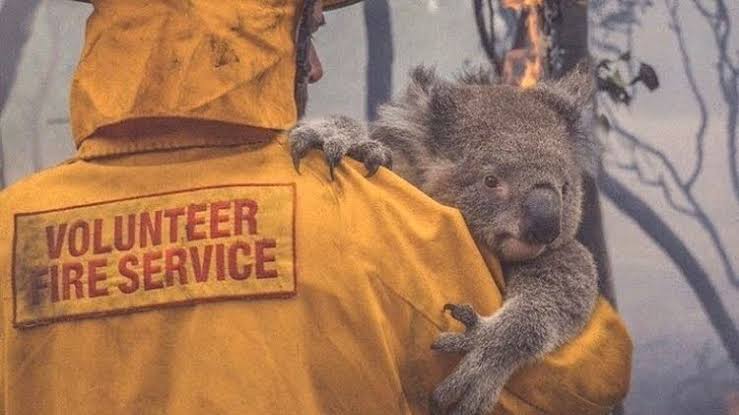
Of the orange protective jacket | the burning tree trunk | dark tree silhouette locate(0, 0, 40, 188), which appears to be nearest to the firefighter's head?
A: the orange protective jacket

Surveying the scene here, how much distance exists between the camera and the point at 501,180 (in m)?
1.35

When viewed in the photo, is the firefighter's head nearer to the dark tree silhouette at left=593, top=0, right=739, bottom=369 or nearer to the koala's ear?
the koala's ear

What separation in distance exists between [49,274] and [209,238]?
0.17 meters

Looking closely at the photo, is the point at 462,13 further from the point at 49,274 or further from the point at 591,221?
the point at 49,274

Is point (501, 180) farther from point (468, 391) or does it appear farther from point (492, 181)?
point (468, 391)

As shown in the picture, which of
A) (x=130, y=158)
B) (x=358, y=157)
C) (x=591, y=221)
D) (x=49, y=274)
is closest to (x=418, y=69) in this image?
(x=358, y=157)

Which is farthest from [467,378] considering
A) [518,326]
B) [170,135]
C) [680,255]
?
[680,255]

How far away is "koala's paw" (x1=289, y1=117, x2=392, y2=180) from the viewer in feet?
3.88

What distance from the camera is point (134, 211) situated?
3.88 feet

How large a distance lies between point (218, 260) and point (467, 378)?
0.28 meters

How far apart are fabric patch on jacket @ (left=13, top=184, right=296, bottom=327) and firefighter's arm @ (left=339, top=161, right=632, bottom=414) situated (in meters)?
0.08

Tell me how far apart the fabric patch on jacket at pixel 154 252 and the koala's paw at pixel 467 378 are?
0.58ft

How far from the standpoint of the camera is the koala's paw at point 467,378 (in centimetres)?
118

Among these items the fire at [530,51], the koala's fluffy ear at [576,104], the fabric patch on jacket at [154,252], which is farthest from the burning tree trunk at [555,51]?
the fabric patch on jacket at [154,252]
